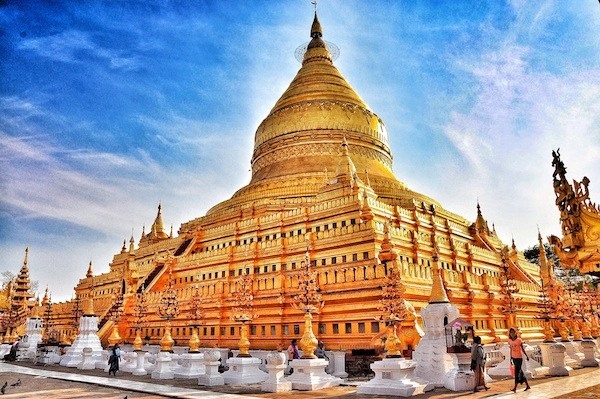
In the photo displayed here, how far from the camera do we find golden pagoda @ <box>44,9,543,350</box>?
20.6 meters

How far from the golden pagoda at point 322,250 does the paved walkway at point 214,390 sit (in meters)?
3.46

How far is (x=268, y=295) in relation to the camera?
22859 mm

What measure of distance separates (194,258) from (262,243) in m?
5.51

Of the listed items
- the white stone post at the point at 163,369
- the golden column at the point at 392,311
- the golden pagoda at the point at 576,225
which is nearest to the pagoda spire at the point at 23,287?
the white stone post at the point at 163,369

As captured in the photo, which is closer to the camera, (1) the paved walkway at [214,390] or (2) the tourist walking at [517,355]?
(1) the paved walkway at [214,390]

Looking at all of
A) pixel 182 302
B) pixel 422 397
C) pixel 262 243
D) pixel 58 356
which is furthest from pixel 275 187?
pixel 422 397

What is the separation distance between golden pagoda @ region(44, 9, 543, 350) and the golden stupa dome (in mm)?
108

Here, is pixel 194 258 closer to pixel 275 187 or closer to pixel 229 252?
pixel 229 252

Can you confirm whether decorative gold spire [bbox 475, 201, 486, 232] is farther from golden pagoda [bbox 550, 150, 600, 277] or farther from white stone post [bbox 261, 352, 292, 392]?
golden pagoda [bbox 550, 150, 600, 277]

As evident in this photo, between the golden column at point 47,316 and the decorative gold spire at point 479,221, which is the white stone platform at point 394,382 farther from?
the golden column at point 47,316

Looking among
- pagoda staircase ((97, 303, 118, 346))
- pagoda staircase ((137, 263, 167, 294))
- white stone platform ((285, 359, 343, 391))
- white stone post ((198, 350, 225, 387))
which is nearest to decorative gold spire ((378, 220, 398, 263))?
white stone platform ((285, 359, 343, 391))

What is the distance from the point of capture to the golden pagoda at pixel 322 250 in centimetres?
2062

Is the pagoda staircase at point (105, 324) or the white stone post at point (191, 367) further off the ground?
the pagoda staircase at point (105, 324)

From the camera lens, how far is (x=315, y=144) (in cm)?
3519
